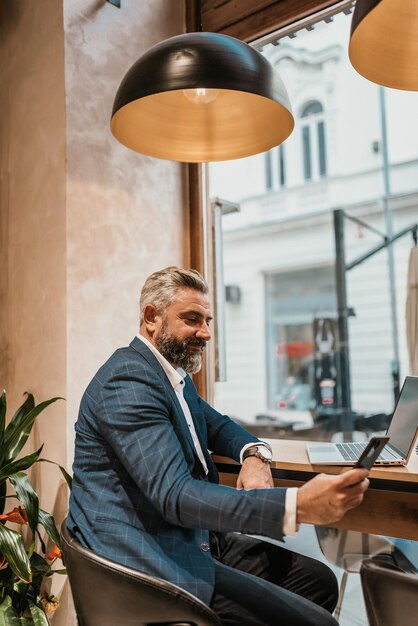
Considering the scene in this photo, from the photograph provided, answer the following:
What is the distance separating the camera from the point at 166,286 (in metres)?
1.74

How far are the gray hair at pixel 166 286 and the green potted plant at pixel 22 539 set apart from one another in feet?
2.63

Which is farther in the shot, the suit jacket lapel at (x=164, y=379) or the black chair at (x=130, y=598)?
the suit jacket lapel at (x=164, y=379)

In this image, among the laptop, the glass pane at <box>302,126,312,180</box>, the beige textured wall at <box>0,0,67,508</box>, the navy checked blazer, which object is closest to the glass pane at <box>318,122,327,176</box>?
the glass pane at <box>302,126,312,180</box>

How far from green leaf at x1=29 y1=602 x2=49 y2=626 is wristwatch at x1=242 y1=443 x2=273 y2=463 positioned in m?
1.03

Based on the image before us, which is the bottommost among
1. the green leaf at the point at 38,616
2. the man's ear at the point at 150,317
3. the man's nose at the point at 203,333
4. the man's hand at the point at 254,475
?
the green leaf at the point at 38,616

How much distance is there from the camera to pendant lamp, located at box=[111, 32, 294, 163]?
1.49m

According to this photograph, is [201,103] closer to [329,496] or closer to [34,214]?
[34,214]

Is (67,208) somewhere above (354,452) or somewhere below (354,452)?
above

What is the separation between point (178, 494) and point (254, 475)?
1.44 feet

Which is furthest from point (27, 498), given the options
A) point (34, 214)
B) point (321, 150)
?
point (321, 150)

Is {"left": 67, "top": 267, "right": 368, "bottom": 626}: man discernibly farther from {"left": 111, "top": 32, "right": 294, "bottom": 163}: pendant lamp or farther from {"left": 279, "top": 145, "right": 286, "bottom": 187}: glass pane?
{"left": 279, "top": 145, "right": 286, "bottom": 187}: glass pane

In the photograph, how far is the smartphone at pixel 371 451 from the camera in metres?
1.20

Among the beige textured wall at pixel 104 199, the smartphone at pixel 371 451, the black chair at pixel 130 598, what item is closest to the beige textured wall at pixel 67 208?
the beige textured wall at pixel 104 199

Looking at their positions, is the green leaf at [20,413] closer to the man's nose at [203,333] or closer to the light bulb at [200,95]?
the man's nose at [203,333]
